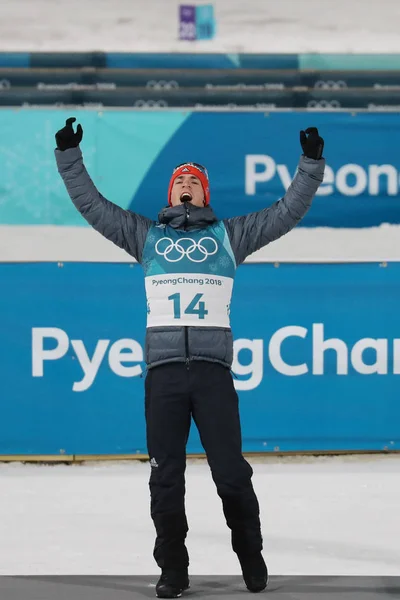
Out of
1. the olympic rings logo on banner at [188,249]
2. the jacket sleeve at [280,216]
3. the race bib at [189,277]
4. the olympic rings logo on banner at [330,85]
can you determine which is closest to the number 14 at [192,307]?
the race bib at [189,277]

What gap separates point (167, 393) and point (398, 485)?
9.84 feet

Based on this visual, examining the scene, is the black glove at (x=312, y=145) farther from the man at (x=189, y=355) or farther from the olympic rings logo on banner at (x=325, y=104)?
the olympic rings logo on banner at (x=325, y=104)

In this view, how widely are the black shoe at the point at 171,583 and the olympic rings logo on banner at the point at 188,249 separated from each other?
1.19m

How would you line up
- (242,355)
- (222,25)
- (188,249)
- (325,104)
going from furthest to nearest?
(222,25) → (325,104) → (242,355) → (188,249)

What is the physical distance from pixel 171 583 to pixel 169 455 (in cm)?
48

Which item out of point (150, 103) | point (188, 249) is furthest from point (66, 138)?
point (150, 103)

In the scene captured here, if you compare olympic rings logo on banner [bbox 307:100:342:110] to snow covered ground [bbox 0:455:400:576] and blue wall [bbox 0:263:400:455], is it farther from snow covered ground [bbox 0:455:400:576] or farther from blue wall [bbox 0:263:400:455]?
snow covered ground [bbox 0:455:400:576]

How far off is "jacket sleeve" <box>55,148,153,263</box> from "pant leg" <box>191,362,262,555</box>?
59 cm

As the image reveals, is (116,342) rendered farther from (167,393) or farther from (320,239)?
(167,393)

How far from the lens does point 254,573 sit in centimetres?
434

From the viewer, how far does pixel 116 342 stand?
755cm

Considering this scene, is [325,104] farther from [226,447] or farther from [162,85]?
[226,447]

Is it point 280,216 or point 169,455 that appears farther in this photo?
point 280,216

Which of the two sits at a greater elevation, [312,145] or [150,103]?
[150,103]
